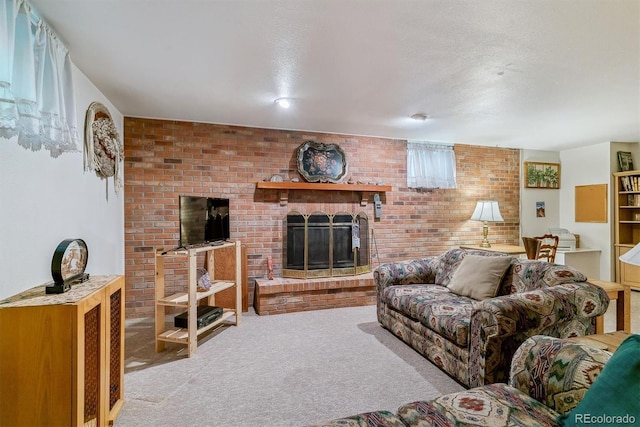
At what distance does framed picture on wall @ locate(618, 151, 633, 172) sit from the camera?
4.83 m

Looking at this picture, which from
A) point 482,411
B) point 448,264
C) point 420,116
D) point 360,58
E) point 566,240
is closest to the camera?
point 482,411

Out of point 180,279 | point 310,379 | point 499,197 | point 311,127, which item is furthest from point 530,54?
point 180,279

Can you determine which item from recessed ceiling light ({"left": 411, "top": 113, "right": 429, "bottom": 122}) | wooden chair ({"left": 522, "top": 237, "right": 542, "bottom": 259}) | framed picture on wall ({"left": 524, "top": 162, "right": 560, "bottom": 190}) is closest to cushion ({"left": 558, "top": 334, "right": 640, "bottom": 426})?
recessed ceiling light ({"left": 411, "top": 113, "right": 429, "bottom": 122})

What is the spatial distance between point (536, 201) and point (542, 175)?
1.51 feet

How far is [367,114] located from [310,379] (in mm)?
2705

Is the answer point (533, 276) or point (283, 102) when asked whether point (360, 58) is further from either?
point (533, 276)

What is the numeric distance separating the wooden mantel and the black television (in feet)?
2.09

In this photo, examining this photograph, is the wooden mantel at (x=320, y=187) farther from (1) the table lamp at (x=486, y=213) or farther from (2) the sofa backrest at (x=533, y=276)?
(2) the sofa backrest at (x=533, y=276)

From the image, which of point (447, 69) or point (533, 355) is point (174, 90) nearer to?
point (447, 69)

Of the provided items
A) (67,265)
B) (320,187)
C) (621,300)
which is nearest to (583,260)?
(621,300)

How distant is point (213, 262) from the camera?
3.52m

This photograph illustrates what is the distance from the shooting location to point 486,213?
4.71 m

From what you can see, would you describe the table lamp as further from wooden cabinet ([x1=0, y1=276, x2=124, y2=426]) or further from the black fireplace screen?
wooden cabinet ([x1=0, y1=276, x2=124, y2=426])

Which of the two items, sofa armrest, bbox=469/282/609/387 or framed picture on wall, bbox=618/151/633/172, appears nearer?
sofa armrest, bbox=469/282/609/387
